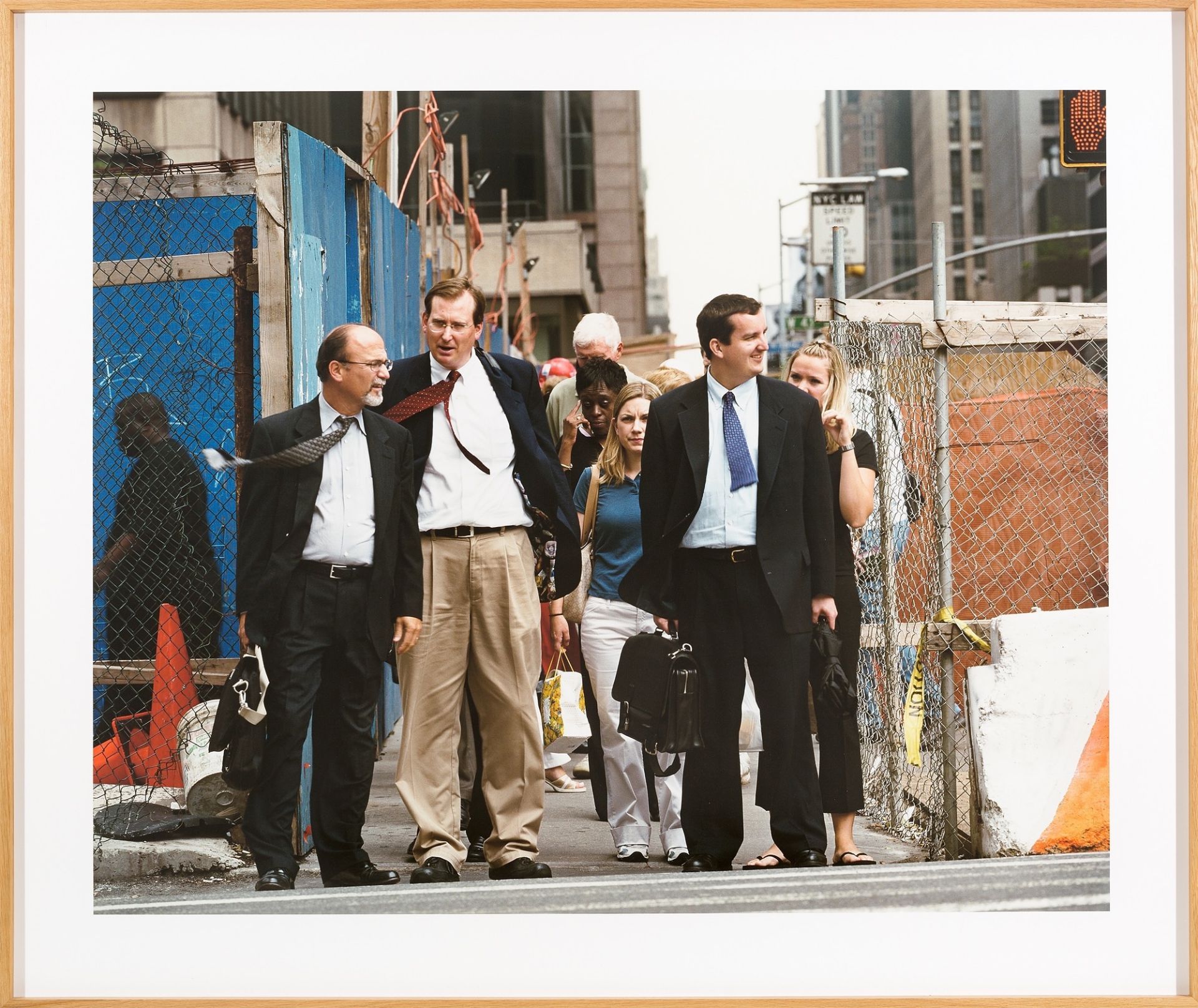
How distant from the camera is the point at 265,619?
4.70m

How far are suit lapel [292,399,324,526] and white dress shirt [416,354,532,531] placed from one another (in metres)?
0.35

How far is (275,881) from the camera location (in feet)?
15.2

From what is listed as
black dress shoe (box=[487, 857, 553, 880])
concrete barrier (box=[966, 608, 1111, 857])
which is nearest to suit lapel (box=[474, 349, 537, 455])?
black dress shoe (box=[487, 857, 553, 880])

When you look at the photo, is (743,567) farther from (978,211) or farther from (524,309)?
(978,211)

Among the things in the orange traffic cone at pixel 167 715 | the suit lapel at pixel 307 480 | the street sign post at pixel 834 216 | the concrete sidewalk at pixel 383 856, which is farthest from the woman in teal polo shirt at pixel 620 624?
the street sign post at pixel 834 216

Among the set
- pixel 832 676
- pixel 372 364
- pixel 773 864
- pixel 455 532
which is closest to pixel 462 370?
pixel 372 364

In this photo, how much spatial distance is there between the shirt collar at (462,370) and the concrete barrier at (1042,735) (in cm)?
207

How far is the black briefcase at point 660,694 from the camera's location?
15.9 ft

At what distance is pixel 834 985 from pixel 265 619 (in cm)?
219

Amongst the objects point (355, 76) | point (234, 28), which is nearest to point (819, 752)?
point (355, 76)

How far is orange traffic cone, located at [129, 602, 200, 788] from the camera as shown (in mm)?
5082

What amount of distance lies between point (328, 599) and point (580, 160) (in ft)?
141

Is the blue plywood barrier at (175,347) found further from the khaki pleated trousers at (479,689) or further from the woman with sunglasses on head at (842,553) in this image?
the woman with sunglasses on head at (842,553)

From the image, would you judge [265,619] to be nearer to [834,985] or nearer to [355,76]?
[355,76]
